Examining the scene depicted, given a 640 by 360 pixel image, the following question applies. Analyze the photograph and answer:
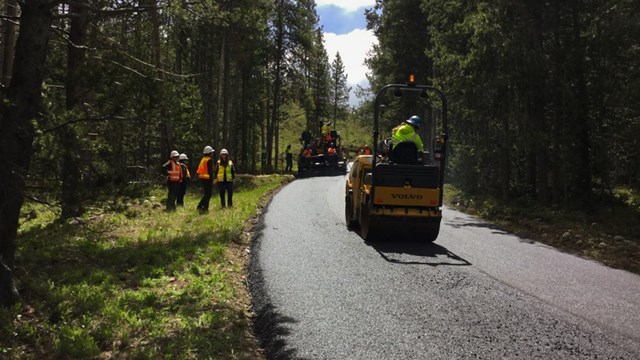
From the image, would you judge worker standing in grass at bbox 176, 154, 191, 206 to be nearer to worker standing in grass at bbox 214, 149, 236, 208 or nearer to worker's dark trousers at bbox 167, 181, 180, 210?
worker's dark trousers at bbox 167, 181, 180, 210

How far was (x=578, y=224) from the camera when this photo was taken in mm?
12688

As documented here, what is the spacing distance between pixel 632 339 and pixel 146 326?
528cm

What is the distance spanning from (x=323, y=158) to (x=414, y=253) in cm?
2260

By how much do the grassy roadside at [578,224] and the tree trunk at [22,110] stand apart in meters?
9.49

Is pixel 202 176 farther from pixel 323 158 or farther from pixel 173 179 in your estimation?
pixel 323 158

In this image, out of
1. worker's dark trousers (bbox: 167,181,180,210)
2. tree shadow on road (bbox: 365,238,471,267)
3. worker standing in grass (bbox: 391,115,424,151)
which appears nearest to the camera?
tree shadow on road (bbox: 365,238,471,267)

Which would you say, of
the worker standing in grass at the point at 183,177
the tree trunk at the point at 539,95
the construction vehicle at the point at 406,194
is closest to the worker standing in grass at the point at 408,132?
the construction vehicle at the point at 406,194

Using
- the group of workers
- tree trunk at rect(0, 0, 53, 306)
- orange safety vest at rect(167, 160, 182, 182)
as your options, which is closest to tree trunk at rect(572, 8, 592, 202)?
the group of workers

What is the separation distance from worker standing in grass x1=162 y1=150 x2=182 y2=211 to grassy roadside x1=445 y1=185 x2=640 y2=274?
9.65 meters

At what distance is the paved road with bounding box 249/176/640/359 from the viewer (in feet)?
15.9

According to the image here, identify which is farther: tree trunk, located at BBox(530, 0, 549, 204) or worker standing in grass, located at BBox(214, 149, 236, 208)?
tree trunk, located at BBox(530, 0, 549, 204)

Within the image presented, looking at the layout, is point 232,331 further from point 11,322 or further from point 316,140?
point 316,140

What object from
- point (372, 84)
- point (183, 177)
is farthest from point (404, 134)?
point (372, 84)

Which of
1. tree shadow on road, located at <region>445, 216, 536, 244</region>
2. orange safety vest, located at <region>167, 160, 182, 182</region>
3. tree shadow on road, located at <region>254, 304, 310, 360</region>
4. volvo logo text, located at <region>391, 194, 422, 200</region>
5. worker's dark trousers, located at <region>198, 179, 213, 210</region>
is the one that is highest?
orange safety vest, located at <region>167, 160, 182, 182</region>
